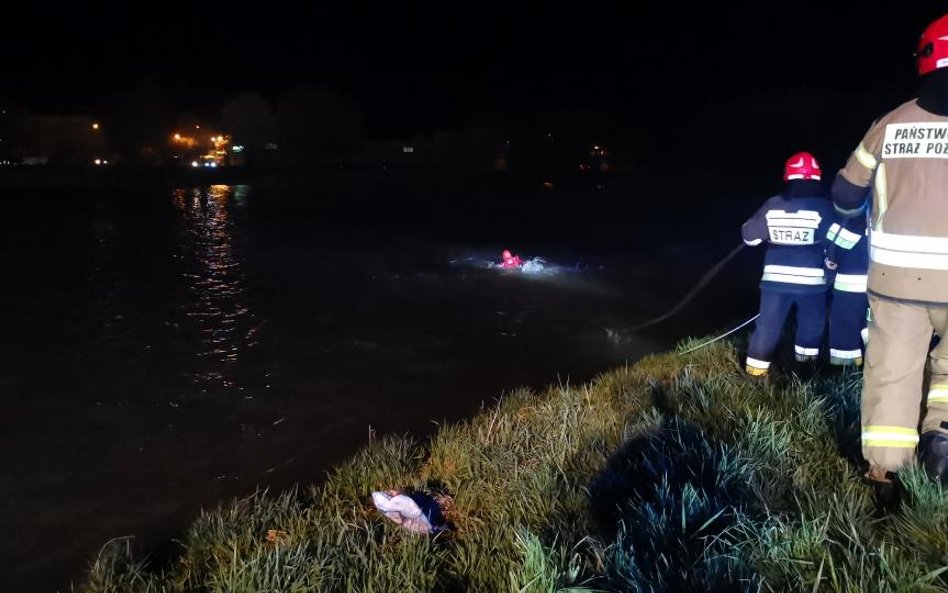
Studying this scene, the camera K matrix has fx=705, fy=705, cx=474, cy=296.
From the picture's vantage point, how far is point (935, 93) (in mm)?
2857

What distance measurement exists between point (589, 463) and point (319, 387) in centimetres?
309

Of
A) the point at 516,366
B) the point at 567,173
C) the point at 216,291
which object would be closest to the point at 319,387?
the point at 516,366

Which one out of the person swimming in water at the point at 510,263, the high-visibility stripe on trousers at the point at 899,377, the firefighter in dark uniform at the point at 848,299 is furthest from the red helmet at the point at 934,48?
the person swimming in water at the point at 510,263

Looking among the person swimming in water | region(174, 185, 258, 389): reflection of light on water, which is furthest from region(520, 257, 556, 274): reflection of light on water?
region(174, 185, 258, 389): reflection of light on water

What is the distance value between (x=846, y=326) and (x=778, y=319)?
1.73 ft

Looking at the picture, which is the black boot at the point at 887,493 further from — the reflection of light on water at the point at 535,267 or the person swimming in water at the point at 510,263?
the person swimming in water at the point at 510,263

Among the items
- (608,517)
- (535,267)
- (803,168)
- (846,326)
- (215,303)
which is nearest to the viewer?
(608,517)

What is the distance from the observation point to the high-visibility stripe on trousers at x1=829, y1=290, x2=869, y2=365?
5.02m

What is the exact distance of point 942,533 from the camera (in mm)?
2416

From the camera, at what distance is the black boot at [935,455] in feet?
9.61

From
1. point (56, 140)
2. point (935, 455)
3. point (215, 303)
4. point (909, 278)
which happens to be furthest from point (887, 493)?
point (56, 140)

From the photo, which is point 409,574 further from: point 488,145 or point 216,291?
point 488,145

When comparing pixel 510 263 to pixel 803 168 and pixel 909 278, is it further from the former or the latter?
pixel 909 278

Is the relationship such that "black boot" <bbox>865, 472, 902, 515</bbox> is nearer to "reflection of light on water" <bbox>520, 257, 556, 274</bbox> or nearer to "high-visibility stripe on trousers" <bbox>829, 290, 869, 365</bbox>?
"high-visibility stripe on trousers" <bbox>829, 290, 869, 365</bbox>
